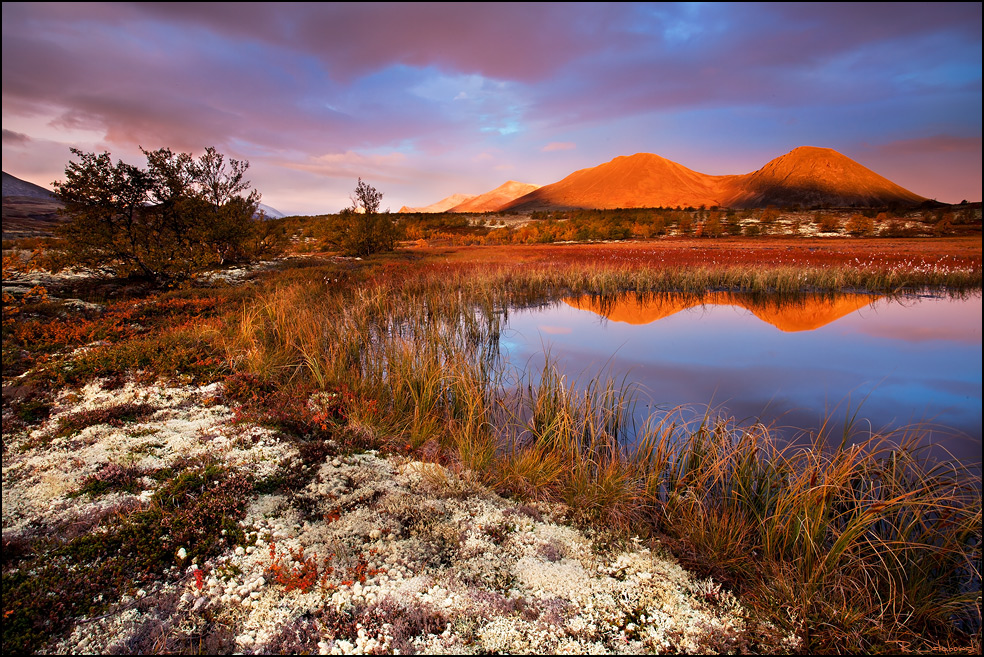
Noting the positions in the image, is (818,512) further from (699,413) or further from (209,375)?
(209,375)

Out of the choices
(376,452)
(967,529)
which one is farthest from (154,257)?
(967,529)

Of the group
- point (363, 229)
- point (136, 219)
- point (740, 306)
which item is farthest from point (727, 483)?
point (363, 229)

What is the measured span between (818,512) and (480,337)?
24.6 feet

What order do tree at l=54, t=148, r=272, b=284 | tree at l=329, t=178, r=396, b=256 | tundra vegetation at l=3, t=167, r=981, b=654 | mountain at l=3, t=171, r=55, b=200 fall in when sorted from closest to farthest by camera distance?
tundra vegetation at l=3, t=167, r=981, b=654 < tree at l=54, t=148, r=272, b=284 < tree at l=329, t=178, r=396, b=256 < mountain at l=3, t=171, r=55, b=200

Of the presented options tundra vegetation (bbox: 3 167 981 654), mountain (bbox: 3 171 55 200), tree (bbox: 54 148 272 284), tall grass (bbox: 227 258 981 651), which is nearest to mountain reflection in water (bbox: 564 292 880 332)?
tundra vegetation (bbox: 3 167 981 654)

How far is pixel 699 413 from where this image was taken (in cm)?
591

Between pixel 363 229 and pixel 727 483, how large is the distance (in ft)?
89.4

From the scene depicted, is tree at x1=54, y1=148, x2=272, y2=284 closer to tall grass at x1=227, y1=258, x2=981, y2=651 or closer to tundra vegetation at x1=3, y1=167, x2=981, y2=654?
tundra vegetation at x1=3, y1=167, x2=981, y2=654

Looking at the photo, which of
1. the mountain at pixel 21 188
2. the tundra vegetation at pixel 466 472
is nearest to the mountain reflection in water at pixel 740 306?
the tundra vegetation at pixel 466 472

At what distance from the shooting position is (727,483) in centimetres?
376

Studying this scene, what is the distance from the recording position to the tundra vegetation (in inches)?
99.1

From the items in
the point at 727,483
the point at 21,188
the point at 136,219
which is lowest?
the point at 727,483

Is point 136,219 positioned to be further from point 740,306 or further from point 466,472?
point 740,306

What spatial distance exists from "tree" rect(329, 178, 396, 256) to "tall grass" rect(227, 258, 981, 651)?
2036 cm
